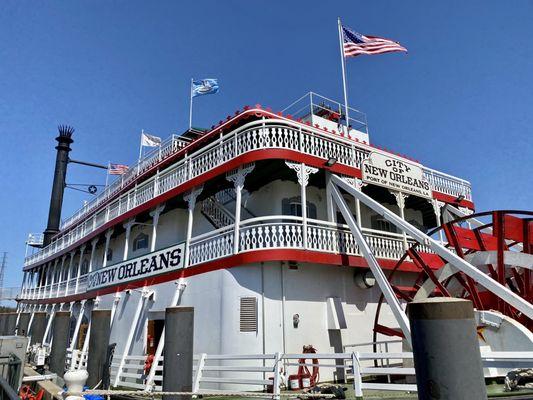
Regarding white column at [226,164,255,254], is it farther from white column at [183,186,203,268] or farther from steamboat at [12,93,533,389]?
white column at [183,186,203,268]

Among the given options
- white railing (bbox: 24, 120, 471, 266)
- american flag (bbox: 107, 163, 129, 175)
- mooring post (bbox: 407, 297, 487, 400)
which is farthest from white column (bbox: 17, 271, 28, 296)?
mooring post (bbox: 407, 297, 487, 400)

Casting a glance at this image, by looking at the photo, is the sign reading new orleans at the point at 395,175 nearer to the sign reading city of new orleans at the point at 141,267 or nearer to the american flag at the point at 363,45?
the american flag at the point at 363,45

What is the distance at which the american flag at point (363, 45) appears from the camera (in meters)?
15.4

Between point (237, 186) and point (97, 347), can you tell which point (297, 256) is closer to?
point (237, 186)

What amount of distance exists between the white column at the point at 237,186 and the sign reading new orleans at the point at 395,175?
145 inches

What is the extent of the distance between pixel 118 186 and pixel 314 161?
42.6 ft

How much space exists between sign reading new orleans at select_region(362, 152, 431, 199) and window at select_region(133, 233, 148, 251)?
9.88 metres

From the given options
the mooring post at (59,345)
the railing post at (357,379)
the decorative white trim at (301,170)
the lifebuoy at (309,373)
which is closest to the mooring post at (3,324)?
the mooring post at (59,345)

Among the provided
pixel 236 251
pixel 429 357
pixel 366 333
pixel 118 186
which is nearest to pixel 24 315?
pixel 118 186

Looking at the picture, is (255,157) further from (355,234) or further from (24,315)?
(24,315)

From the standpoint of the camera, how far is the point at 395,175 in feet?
41.5

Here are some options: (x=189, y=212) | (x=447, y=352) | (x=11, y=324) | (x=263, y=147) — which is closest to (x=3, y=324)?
(x=11, y=324)

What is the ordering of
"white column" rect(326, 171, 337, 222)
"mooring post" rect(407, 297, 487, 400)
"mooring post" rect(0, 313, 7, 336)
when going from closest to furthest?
"mooring post" rect(407, 297, 487, 400), "white column" rect(326, 171, 337, 222), "mooring post" rect(0, 313, 7, 336)

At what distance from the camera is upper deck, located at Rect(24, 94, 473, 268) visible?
1071cm
